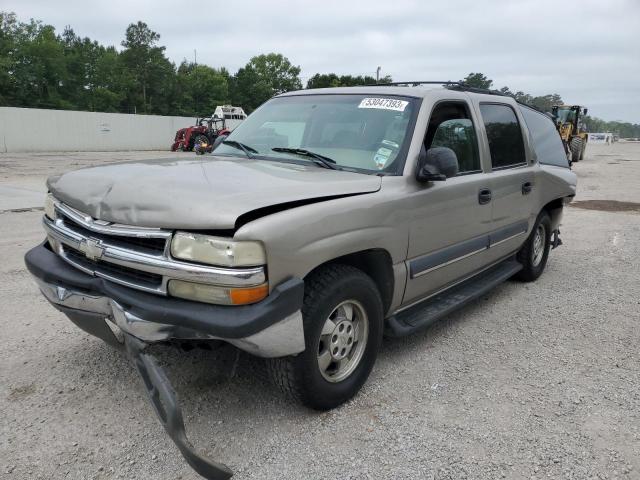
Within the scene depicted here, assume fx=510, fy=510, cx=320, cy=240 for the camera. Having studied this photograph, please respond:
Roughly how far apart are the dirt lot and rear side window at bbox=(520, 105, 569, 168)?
1.82 m

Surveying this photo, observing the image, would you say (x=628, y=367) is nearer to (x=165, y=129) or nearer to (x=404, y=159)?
(x=404, y=159)

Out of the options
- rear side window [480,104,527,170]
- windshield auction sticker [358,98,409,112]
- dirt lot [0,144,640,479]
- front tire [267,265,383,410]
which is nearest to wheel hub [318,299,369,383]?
front tire [267,265,383,410]

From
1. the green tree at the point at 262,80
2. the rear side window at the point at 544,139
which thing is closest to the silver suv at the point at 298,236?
the rear side window at the point at 544,139

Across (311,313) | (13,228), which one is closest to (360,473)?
(311,313)

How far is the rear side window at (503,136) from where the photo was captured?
4.22 metres

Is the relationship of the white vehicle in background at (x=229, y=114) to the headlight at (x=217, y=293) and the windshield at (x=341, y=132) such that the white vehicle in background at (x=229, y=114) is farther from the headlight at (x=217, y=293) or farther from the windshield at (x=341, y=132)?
→ the headlight at (x=217, y=293)

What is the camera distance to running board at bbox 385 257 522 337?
3.25m

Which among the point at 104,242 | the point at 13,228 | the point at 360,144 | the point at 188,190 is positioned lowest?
the point at 13,228

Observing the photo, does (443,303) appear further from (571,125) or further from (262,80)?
(262,80)

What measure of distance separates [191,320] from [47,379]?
5.13 feet

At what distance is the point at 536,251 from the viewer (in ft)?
17.8

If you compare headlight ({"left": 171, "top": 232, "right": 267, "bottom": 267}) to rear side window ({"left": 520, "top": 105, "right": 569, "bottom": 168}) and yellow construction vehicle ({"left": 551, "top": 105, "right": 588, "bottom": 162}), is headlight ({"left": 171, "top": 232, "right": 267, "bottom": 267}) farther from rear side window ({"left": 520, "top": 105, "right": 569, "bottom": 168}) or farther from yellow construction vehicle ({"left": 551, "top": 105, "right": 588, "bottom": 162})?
yellow construction vehicle ({"left": 551, "top": 105, "right": 588, "bottom": 162})

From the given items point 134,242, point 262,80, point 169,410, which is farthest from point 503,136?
point 262,80

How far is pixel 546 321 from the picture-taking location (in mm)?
4328
